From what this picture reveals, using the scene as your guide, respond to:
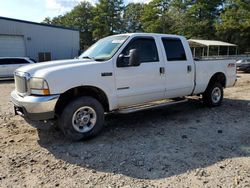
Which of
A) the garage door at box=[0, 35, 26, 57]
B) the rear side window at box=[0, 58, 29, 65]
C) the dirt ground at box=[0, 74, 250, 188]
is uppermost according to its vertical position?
the garage door at box=[0, 35, 26, 57]

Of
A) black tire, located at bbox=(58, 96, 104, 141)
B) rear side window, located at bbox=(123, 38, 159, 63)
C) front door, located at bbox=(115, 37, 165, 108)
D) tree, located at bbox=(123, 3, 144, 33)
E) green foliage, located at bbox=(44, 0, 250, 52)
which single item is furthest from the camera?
tree, located at bbox=(123, 3, 144, 33)

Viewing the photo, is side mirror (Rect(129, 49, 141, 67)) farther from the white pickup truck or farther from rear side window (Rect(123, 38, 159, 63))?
rear side window (Rect(123, 38, 159, 63))

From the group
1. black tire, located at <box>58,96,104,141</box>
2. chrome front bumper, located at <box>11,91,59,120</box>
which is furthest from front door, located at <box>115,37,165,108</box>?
chrome front bumper, located at <box>11,91,59,120</box>

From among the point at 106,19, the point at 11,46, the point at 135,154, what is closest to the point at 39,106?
the point at 135,154

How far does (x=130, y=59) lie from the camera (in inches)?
Result: 207

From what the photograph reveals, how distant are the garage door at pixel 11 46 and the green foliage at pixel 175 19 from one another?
33268 mm

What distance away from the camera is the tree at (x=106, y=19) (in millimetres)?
61056

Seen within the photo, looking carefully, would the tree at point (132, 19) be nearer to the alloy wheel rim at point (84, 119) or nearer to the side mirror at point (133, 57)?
the side mirror at point (133, 57)

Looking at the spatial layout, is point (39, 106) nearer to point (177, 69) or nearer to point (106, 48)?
point (106, 48)

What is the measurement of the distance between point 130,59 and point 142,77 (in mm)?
659

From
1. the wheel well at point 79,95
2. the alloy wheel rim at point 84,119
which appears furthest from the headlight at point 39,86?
the alloy wheel rim at point 84,119

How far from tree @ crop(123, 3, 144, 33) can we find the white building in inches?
1528

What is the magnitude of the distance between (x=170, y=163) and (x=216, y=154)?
892 millimetres

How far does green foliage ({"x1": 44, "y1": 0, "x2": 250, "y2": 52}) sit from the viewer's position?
46988 millimetres
